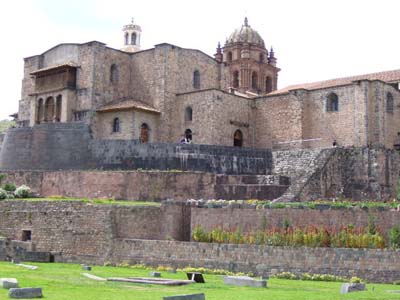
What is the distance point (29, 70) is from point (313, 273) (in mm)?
31084

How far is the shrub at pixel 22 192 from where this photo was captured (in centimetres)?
2867

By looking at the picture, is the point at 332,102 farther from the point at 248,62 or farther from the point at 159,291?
the point at 159,291

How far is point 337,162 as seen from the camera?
3030cm

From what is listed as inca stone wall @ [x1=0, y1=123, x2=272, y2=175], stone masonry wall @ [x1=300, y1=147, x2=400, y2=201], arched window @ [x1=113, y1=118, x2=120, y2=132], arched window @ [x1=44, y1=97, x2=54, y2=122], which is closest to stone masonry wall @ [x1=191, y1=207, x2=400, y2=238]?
inca stone wall @ [x1=0, y1=123, x2=272, y2=175]

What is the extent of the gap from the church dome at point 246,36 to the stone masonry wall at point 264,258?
3896cm

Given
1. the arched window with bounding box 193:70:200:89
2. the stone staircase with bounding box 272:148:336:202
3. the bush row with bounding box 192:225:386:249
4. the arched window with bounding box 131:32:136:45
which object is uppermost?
the arched window with bounding box 131:32:136:45

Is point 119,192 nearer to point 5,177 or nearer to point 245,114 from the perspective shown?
point 5,177

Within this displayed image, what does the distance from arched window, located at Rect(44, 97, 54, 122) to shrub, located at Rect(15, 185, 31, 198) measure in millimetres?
12580

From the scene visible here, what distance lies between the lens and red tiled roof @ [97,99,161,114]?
1495 inches

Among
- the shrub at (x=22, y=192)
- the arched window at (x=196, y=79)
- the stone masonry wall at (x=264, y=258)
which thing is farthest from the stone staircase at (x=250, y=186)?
the arched window at (x=196, y=79)

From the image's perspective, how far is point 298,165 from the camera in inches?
1215

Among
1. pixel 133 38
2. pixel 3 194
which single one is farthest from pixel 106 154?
pixel 133 38

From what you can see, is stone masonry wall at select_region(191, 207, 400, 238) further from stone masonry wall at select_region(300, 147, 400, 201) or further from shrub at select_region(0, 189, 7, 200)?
shrub at select_region(0, 189, 7, 200)

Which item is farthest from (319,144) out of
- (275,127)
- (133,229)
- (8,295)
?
(8,295)
